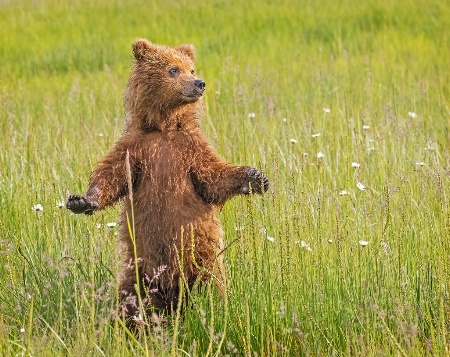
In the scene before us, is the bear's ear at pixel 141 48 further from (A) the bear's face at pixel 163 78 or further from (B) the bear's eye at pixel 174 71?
(B) the bear's eye at pixel 174 71

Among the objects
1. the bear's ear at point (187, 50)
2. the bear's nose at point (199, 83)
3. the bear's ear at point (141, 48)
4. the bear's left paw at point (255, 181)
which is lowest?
the bear's left paw at point (255, 181)

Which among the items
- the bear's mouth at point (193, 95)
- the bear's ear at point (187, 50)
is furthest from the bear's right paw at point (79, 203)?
the bear's ear at point (187, 50)

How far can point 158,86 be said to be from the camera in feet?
13.8

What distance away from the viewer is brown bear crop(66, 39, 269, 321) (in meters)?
3.96

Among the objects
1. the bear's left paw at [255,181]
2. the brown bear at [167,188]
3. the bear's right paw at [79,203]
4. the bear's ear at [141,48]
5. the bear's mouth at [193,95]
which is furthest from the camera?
the bear's ear at [141,48]

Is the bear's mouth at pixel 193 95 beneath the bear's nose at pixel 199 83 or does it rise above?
beneath

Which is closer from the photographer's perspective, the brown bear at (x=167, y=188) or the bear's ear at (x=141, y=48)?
the brown bear at (x=167, y=188)

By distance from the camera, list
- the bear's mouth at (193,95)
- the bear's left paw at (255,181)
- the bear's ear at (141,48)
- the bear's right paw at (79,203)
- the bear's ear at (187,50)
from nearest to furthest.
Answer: the bear's right paw at (79,203), the bear's left paw at (255,181), the bear's mouth at (193,95), the bear's ear at (141,48), the bear's ear at (187,50)

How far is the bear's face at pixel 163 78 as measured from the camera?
416cm

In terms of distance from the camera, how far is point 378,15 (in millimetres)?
11523

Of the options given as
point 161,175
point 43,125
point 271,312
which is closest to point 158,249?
point 161,175

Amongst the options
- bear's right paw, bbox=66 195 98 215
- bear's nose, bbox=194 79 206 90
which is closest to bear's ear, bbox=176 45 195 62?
bear's nose, bbox=194 79 206 90

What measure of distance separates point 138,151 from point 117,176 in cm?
16

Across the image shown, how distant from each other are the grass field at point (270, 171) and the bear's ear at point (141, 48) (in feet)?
2.65
